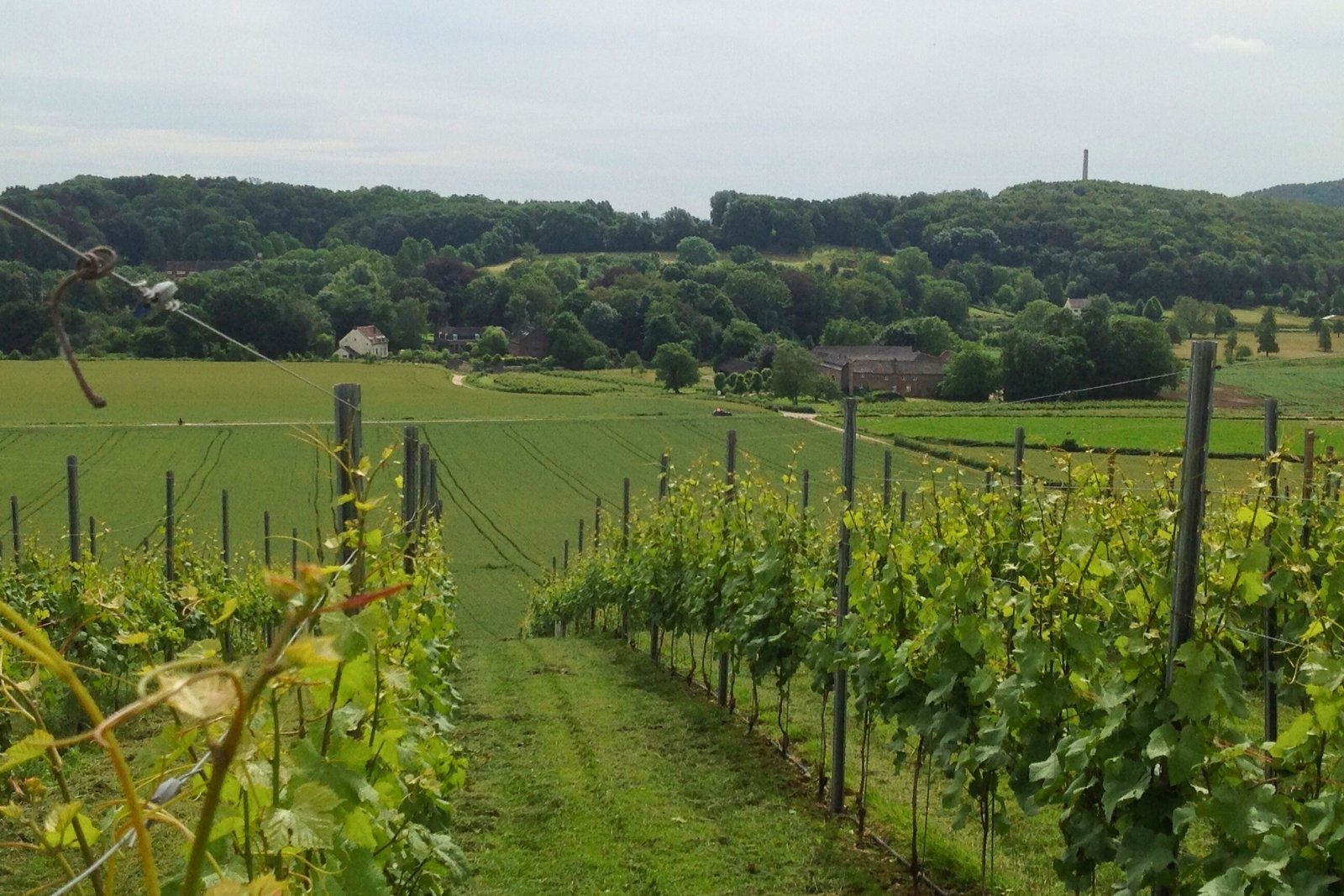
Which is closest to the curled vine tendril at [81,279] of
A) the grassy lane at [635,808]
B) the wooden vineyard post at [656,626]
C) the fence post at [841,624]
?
the grassy lane at [635,808]

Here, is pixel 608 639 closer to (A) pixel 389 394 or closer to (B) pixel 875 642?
(B) pixel 875 642

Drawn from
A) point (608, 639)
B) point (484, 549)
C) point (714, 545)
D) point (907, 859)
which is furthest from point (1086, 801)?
point (484, 549)

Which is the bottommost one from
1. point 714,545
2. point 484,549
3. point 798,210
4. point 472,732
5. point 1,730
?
point 484,549

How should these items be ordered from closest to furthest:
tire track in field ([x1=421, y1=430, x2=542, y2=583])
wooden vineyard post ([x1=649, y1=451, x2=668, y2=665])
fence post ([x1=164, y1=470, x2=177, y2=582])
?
1. fence post ([x1=164, y1=470, x2=177, y2=582])
2. wooden vineyard post ([x1=649, y1=451, x2=668, y2=665])
3. tire track in field ([x1=421, y1=430, x2=542, y2=583])

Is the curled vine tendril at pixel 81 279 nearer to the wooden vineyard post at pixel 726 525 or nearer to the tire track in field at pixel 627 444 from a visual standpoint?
the wooden vineyard post at pixel 726 525

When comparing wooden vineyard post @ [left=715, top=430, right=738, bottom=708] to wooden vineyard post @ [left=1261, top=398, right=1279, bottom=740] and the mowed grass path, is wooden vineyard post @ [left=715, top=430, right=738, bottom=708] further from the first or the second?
wooden vineyard post @ [left=1261, top=398, right=1279, bottom=740]

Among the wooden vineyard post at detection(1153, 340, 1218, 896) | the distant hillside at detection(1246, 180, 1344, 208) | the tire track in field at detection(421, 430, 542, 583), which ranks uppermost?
the distant hillside at detection(1246, 180, 1344, 208)

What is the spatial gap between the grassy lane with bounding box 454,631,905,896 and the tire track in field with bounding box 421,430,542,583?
18.3 m

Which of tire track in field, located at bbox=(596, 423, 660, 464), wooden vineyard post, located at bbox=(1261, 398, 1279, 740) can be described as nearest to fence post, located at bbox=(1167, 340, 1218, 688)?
wooden vineyard post, located at bbox=(1261, 398, 1279, 740)

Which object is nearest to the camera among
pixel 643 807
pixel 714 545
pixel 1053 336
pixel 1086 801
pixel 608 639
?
pixel 1086 801

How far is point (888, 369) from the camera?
2315 inches

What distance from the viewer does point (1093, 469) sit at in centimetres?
572

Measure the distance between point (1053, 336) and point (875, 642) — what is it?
31.5m

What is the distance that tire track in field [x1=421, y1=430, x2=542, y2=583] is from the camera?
3070 centimetres
